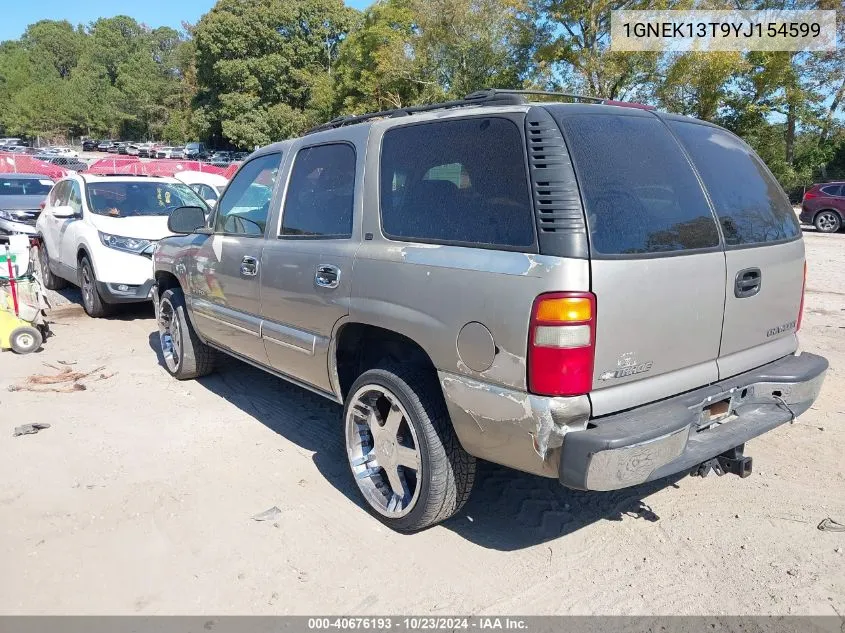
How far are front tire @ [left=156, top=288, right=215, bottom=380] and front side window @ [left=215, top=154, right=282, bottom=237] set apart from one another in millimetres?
1114

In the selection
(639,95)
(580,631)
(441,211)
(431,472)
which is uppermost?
(639,95)

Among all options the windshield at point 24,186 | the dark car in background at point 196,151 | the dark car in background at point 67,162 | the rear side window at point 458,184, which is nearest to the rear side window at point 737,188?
the rear side window at point 458,184

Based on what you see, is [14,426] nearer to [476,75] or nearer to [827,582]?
[827,582]

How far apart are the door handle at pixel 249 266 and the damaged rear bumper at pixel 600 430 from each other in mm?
1848

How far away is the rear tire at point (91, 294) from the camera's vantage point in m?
7.93

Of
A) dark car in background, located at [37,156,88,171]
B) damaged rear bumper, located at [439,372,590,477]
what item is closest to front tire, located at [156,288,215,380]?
damaged rear bumper, located at [439,372,590,477]

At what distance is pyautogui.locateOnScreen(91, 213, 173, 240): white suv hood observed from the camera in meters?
7.82

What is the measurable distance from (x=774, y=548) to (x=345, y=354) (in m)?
2.36

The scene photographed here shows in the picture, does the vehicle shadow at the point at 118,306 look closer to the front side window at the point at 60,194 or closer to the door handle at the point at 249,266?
the front side window at the point at 60,194

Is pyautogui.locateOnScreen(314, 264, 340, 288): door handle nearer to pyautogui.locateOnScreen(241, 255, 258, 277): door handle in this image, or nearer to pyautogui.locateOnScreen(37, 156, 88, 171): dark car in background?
pyautogui.locateOnScreen(241, 255, 258, 277): door handle

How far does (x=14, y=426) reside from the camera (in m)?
4.67

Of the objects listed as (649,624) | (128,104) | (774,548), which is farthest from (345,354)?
(128,104)

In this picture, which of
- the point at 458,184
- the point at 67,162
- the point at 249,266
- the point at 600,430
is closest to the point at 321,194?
the point at 249,266

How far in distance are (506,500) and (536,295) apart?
1.61 metres
